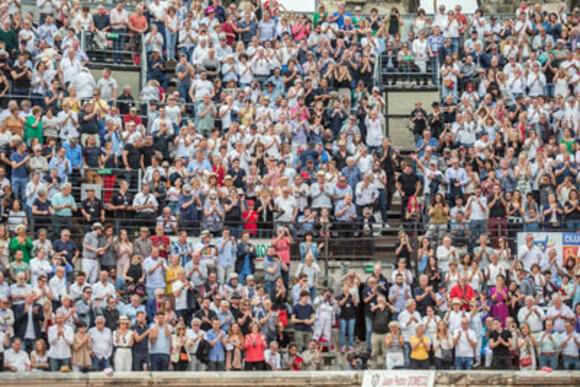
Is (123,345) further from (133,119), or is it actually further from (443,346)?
(133,119)

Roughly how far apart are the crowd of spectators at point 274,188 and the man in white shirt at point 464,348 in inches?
1.7

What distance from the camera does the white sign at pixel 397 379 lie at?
2834 centimetres

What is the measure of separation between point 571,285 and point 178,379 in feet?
30.0

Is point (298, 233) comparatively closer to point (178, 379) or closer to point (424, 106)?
point (178, 379)

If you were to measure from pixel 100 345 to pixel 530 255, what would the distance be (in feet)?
32.8

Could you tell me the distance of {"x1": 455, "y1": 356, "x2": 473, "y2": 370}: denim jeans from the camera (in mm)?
29422

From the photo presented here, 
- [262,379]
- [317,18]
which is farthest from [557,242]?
[317,18]

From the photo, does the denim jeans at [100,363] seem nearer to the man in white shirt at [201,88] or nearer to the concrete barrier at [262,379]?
the concrete barrier at [262,379]

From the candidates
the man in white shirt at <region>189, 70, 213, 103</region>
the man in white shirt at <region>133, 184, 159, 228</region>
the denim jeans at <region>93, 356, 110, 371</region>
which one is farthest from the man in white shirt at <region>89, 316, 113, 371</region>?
the man in white shirt at <region>189, 70, 213, 103</region>

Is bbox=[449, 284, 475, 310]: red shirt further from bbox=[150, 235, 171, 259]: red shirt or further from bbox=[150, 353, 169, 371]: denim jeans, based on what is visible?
bbox=[150, 353, 169, 371]: denim jeans

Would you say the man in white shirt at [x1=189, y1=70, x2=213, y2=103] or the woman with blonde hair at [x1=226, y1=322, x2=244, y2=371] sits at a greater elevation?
the man in white shirt at [x1=189, y1=70, x2=213, y2=103]

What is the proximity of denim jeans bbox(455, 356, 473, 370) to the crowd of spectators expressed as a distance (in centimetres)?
6

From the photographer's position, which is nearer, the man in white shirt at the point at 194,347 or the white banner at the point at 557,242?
the man in white shirt at the point at 194,347

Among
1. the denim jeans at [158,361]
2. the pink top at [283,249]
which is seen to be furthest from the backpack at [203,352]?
the pink top at [283,249]
